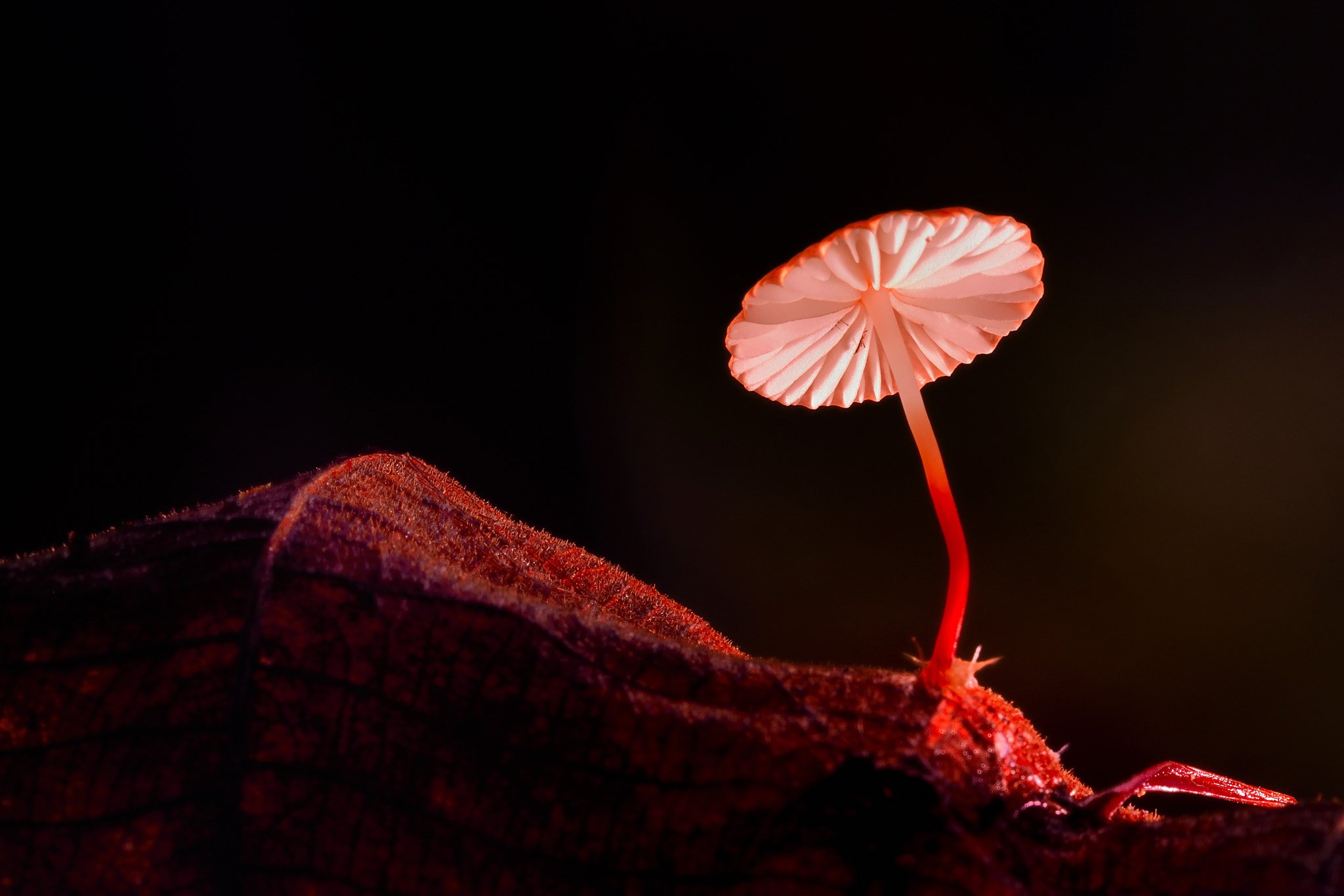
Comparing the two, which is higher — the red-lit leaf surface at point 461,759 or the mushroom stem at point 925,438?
the mushroom stem at point 925,438

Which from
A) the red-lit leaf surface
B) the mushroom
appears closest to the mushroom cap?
the mushroom

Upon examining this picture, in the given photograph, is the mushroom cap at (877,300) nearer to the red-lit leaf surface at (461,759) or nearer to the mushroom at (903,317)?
the mushroom at (903,317)

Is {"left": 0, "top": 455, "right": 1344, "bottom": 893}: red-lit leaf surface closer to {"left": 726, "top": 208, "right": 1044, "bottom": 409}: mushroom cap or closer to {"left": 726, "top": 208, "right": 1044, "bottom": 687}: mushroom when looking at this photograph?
{"left": 726, "top": 208, "right": 1044, "bottom": 687}: mushroom

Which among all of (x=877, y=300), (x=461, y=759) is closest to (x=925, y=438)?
(x=877, y=300)

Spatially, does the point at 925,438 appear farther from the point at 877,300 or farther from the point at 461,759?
the point at 461,759

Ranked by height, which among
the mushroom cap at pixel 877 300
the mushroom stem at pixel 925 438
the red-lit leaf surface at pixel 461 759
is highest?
the mushroom cap at pixel 877 300

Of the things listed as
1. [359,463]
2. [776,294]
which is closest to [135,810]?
[359,463]

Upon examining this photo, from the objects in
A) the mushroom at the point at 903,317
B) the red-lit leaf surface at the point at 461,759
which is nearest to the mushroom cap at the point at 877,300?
the mushroom at the point at 903,317
